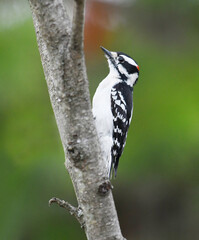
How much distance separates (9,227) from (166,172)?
1238mm

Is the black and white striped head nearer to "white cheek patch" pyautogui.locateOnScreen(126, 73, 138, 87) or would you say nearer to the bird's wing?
"white cheek patch" pyautogui.locateOnScreen(126, 73, 138, 87)

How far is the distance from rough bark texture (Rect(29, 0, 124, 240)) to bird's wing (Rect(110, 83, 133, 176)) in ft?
4.37

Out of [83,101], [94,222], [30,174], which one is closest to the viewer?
[83,101]

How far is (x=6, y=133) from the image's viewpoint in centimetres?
357

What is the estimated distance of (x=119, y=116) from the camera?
364cm

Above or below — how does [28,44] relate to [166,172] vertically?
above

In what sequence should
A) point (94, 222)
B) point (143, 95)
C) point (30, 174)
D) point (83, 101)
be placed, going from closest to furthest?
point (83, 101)
point (94, 222)
point (30, 174)
point (143, 95)

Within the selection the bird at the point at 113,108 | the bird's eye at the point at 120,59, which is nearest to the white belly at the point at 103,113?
the bird at the point at 113,108

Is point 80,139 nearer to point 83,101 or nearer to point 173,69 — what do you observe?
point 83,101

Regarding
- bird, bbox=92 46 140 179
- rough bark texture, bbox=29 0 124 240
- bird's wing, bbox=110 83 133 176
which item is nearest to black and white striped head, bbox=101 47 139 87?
bird, bbox=92 46 140 179

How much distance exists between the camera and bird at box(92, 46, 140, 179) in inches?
139

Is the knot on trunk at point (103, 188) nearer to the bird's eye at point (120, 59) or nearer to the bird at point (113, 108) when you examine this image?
the bird at point (113, 108)

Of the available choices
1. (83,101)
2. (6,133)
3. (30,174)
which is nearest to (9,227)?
(30,174)

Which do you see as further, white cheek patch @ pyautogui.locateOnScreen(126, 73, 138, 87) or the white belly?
white cheek patch @ pyautogui.locateOnScreen(126, 73, 138, 87)
